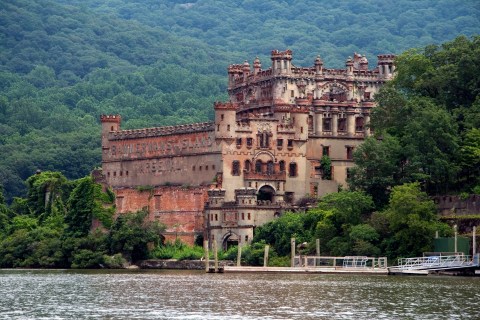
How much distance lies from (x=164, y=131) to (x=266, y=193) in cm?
1201

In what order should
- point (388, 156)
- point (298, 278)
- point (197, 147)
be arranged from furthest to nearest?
point (197, 147) < point (388, 156) < point (298, 278)

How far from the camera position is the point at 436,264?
119 meters

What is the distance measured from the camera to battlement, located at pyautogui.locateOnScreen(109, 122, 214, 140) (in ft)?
489

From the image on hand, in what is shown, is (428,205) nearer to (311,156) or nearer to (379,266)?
(379,266)

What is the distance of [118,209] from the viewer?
152m

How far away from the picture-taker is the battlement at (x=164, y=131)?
149150 mm

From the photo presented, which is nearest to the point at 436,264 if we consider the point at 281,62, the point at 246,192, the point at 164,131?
the point at 246,192

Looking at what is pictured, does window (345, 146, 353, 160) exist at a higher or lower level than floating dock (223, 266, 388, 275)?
higher

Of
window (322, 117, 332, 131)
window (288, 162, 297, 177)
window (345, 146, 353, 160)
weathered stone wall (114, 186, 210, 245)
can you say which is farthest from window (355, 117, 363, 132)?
weathered stone wall (114, 186, 210, 245)

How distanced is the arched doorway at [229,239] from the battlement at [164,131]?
10971 mm

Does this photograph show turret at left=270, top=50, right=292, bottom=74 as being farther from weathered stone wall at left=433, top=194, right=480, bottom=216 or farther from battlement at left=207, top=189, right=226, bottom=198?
weathered stone wall at left=433, top=194, right=480, bottom=216

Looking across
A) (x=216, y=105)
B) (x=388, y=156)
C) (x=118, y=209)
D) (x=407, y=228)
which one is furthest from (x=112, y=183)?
(x=407, y=228)

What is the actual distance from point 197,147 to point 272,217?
438 inches

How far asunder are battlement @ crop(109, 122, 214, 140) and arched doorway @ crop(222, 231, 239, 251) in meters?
11.0
